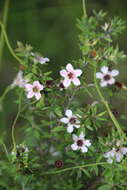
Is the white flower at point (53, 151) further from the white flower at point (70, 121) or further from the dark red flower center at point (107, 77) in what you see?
the dark red flower center at point (107, 77)

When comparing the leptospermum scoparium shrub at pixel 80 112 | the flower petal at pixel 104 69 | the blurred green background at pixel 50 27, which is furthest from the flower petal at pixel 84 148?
the blurred green background at pixel 50 27

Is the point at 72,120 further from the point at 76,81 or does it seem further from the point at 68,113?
the point at 76,81

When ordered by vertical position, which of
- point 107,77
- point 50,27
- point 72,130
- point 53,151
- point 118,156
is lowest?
point 118,156

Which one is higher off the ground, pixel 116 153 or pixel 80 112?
pixel 80 112

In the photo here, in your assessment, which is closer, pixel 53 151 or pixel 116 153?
pixel 116 153

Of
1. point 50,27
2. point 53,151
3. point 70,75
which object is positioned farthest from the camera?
point 50,27

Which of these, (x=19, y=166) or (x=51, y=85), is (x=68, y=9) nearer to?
(x=51, y=85)

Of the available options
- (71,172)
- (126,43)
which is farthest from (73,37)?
(71,172)

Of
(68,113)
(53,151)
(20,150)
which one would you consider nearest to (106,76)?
(68,113)
